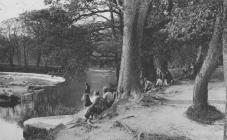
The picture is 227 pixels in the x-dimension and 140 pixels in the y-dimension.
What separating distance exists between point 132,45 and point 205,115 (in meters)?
4.66

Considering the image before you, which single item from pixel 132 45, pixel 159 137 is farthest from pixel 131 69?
pixel 159 137

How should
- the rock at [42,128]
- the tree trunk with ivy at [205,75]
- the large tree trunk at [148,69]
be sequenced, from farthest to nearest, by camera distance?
the large tree trunk at [148,69], the rock at [42,128], the tree trunk with ivy at [205,75]

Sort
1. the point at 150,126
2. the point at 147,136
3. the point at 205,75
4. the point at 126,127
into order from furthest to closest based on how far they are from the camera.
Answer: the point at 205,75, the point at 150,126, the point at 126,127, the point at 147,136

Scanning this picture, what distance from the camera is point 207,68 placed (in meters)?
10.5

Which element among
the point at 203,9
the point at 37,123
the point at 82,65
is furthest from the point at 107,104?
the point at 82,65

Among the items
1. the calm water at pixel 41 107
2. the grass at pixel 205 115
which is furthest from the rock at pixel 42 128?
the grass at pixel 205 115

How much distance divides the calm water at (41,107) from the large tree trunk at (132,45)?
20.2 feet

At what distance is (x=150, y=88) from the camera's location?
63.8ft

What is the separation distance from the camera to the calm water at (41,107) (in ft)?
63.7

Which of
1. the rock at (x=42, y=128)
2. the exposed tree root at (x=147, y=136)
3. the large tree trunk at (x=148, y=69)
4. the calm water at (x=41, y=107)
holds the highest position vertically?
the large tree trunk at (x=148, y=69)

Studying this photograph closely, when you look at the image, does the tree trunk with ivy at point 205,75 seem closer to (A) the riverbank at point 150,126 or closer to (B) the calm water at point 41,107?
(A) the riverbank at point 150,126

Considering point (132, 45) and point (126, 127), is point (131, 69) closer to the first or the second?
point (132, 45)

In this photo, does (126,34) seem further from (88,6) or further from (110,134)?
(88,6)

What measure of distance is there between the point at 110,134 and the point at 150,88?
369 inches
